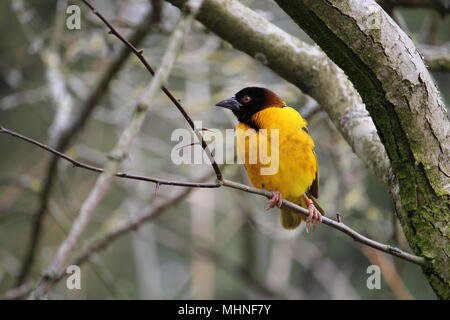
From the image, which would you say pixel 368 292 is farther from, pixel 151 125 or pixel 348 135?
pixel 348 135

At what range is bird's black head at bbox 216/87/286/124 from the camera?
372cm

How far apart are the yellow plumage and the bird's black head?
189mm

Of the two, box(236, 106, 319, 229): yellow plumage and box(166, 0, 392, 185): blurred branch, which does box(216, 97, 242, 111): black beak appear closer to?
box(236, 106, 319, 229): yellow plumage

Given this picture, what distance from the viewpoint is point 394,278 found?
5074mm

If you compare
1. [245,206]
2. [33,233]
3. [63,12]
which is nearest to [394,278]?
[245,206]

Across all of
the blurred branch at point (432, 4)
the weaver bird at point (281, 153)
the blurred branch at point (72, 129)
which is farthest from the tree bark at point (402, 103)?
the blurred branch at point (72, 129)

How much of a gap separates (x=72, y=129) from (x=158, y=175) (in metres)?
1.24

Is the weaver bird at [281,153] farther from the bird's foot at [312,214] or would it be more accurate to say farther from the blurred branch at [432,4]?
the blurred branch at [432,4]

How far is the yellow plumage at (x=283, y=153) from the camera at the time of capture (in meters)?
3.32

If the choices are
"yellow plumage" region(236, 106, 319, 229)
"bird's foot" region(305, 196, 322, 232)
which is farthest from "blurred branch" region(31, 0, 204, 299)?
"yellow plumage" region(236, 106, 319, 229)

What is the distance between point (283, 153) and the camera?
3318mm

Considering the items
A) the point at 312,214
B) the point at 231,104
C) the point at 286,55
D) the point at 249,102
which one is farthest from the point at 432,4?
the point at 312,214
